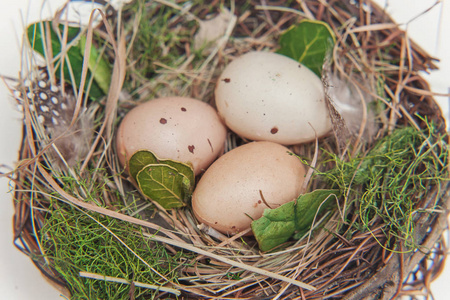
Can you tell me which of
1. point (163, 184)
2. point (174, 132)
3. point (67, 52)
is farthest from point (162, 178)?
point (67, 52)

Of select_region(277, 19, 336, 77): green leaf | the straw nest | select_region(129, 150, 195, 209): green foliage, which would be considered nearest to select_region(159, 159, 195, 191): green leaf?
select_region(129, 150, 195, 209): green foliage

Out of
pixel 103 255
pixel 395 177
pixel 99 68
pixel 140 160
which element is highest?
pixel 99 68

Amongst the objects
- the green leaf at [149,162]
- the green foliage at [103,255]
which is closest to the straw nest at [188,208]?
the green foliage at [103,255]

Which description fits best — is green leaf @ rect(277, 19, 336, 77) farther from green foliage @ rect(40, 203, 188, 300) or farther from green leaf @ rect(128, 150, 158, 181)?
green foliage @ rect(40, 203, 188, 300)

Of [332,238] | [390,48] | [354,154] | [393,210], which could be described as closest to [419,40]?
[390,48]

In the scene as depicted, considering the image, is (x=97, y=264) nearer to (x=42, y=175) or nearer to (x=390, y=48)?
(x=42, y=175)

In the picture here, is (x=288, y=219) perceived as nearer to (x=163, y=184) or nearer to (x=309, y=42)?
(x=163, y=184)
